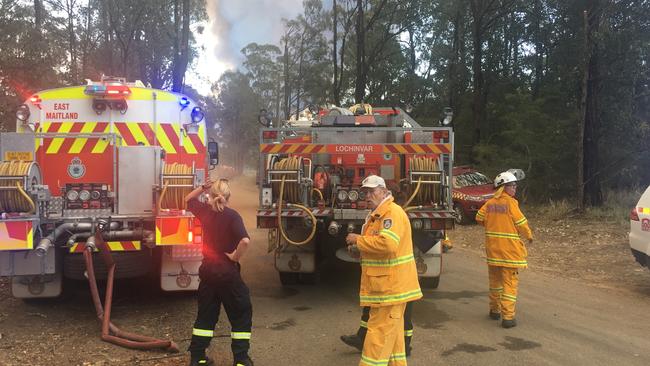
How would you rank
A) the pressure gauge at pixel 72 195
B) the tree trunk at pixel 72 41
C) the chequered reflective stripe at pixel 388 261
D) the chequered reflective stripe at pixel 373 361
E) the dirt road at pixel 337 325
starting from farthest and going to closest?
the tree trunk at pixel 72 41 → the pressure gauge at pixel 72 195 → the dirt road at pixel 337 325 → the chequered reflective stripe at pixel 388 261 → the chequered reflective stripe at pixel 373 361

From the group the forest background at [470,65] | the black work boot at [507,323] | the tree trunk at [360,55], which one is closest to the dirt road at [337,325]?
the black work boot at [507,323]

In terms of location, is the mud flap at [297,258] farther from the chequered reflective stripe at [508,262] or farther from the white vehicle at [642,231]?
the white vehicle at [642,231]

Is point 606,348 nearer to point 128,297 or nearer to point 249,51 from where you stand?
point 128,297

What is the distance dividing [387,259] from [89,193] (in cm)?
361

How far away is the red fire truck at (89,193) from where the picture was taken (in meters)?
5.18

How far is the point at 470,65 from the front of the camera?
29.2m

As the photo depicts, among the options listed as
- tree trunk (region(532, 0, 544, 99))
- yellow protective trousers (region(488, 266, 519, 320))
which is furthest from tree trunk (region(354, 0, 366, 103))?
yellow protective trousers (region(488, 266, 519, 320))

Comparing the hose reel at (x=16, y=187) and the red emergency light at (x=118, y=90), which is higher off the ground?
the red emergency light at (x=118, y=90)

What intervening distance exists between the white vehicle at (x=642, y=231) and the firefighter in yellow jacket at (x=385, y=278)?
4978 mm

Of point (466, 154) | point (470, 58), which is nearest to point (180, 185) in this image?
point (466, 154)

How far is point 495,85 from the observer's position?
27.7 metres

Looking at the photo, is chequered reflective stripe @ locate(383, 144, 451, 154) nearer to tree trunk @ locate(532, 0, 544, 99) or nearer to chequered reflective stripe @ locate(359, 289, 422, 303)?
chequered reflective stripe @ locate(359, 289, 422, 303)

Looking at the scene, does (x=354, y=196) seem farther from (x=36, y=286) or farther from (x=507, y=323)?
(x=36, y=286)

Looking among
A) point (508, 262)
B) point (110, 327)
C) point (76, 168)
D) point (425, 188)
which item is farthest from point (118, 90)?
point (508, 262)
